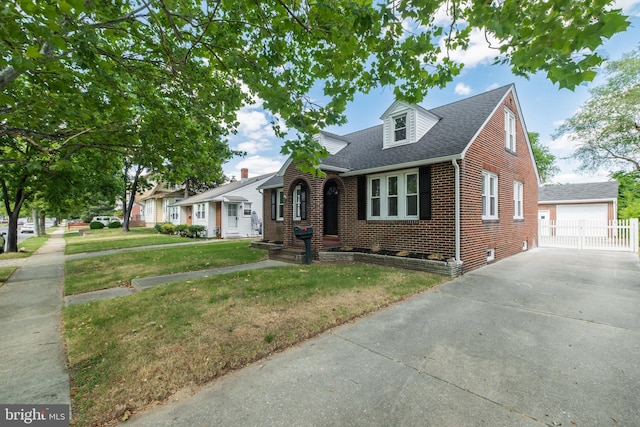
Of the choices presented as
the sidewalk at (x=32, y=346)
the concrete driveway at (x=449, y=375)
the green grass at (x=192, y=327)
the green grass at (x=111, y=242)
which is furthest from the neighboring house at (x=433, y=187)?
the green grass at (x=111, y=242)

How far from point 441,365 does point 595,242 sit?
1501 centimetres

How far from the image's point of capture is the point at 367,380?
2770 mm

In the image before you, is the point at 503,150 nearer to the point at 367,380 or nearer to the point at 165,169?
the point at 367,380


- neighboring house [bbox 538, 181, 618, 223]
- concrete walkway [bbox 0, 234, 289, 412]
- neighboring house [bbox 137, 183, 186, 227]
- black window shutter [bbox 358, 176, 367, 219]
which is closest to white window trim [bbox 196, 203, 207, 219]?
neighboring house [bbox 137, 183, 186, 227]

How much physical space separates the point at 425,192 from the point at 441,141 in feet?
5.99

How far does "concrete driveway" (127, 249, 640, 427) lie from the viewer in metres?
2.28

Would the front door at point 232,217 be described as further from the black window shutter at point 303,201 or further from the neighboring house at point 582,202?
the neighboring house at point 582,202

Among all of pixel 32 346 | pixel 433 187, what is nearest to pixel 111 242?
pixel 32 346

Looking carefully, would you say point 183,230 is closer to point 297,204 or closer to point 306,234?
point 297,204

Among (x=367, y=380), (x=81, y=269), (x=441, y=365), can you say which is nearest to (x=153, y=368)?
(x=367, y=380)

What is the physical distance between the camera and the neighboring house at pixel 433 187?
7883mm

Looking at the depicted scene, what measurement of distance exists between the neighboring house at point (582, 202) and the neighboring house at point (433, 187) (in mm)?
14450

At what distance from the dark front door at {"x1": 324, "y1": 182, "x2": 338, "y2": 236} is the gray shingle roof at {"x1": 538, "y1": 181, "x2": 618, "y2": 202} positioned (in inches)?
893

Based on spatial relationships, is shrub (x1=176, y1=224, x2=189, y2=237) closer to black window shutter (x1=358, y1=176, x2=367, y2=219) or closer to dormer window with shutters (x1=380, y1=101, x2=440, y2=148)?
black window shutter (x1=358, y1=176, x2=367, y2=219)
